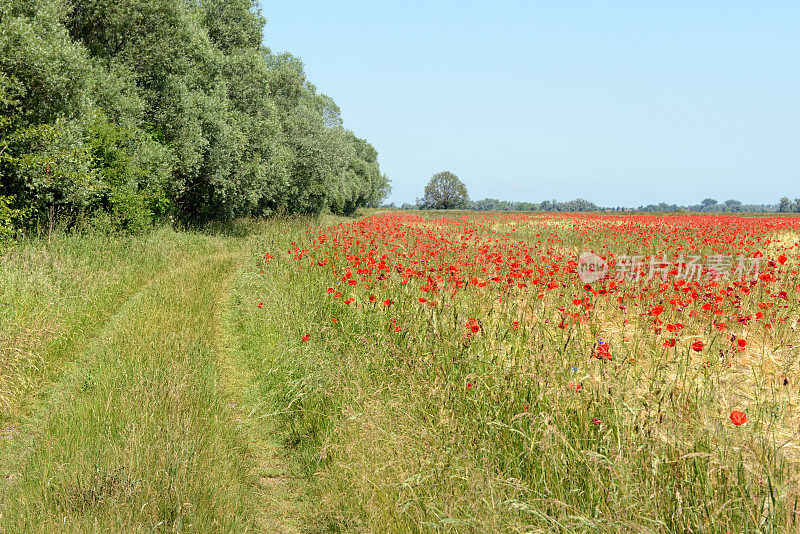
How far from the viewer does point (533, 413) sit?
131 inches

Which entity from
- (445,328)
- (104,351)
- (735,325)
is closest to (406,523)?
(445,328)

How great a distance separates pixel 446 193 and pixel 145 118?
3902 inches

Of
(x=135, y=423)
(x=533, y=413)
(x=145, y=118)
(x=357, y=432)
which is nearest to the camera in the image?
(x=533, y=413)

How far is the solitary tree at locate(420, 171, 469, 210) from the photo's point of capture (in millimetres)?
114188

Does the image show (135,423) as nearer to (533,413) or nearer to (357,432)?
(357,432)

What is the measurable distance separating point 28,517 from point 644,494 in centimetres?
374

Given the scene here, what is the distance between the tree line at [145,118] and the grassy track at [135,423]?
444cm

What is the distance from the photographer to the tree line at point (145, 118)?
11711 millimetres

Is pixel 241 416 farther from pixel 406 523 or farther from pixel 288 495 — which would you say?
pixel 406 523

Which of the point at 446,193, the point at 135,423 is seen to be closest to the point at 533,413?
the point at 135,423

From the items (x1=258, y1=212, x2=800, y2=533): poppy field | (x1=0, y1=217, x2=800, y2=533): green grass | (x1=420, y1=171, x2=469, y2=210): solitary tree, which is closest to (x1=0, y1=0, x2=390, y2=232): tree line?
(x1=0, y1=217, x2=800, y2=533): green grass

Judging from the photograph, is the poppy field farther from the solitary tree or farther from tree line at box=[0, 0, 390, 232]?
the solitary tree

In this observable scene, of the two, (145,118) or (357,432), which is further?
(145,118)

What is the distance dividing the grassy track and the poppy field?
0.44 m
